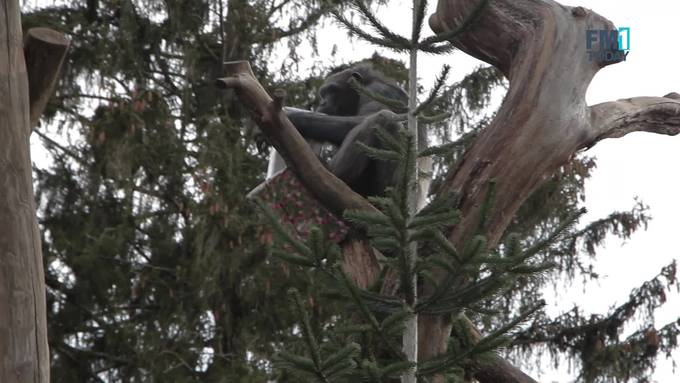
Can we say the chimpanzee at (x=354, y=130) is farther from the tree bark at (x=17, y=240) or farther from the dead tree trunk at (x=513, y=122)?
the tree bark at (x=17, y=240)

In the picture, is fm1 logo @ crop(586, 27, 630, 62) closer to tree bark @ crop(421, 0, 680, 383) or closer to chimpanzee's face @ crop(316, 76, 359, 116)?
tree bark @ crop(421, 0, 680, 383)

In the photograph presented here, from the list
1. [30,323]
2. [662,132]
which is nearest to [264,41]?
[662,132]

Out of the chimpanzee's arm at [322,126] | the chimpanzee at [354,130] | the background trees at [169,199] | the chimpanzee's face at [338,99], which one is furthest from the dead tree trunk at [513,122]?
the background trees at [169,199]

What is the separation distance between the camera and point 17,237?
4906 millimetres

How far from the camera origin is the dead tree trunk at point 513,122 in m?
5.96

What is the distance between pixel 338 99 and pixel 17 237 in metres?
3.70

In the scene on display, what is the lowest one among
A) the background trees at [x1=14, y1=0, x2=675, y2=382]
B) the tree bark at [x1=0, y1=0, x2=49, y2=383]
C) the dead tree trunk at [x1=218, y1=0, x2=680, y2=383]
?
the tree bark at [x1=0, y1=0, x2=49, y2=383]

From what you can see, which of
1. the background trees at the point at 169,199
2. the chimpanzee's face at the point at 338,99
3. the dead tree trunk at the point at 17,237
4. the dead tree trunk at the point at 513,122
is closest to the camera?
the dead tree trunk at the point at 17,237

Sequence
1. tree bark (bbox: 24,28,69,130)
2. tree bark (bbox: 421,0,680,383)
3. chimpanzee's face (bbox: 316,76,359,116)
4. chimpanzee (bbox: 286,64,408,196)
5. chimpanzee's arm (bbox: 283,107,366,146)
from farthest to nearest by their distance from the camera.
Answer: chimpanzee's face (bbox: 316,76,359,116)
chimpanzee's arm (bbox: 283,107,366,146)
chimpanzee (bbox: 286,64,408,196)
tree bark (bbox: 421,0,680,383)
tree bark (bbox: 24,28,69,130)

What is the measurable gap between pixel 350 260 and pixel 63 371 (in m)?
7.42

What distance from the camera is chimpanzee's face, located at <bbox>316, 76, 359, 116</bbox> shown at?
8.30 meters

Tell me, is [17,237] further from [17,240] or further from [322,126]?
[322,126]

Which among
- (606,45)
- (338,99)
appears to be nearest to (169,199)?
(338,99)

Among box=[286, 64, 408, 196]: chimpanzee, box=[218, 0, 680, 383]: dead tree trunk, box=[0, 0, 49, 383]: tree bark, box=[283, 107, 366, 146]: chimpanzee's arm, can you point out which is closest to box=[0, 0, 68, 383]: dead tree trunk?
box=[0, 0, 49, 383]: tree bark
